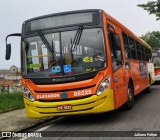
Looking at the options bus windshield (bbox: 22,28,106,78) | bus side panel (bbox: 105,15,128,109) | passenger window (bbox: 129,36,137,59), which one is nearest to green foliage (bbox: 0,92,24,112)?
bus windshield (bbox: 22,28,106,78)

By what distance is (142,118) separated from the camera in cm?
969

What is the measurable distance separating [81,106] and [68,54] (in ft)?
4.53

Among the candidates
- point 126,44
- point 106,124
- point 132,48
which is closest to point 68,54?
point 106,124

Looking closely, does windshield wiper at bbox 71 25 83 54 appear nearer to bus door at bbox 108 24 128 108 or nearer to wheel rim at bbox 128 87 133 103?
bus door at bbox 108 24 128 108

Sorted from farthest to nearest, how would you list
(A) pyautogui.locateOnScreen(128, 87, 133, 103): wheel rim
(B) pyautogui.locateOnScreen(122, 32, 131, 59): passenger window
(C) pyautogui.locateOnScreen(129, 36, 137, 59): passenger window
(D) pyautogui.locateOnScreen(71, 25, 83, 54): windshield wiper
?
(C) pyautogui.locateOnScreen(129, 36, 137, 59): passenger window → (B) pyautogui.locateOnScreen(122, 32, 131, 59): passenger window → (A) pyautogui.locateOnScreen(128, 87, 133, 103): wheel rim → (D) pyautogui.locateOnScreen(71, 25, 83, 54): windshield wiper

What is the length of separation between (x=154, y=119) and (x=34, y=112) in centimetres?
309

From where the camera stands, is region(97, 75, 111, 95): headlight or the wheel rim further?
the wheel rim

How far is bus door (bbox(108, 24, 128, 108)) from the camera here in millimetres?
9617

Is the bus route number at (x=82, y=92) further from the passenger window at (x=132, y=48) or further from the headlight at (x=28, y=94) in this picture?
the passenger window at (x=132, y=48)

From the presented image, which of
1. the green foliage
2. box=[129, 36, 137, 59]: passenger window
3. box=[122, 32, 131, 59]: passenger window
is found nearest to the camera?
box=[122, 32, 131, 59]: passenger window

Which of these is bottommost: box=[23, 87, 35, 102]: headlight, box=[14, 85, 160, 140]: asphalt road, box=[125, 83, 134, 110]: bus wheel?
box=[14, 85, 160, 140]: asphalt road

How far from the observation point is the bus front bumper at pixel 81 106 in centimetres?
879

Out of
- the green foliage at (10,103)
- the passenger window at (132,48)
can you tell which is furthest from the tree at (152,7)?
the passenger window at (132,48)

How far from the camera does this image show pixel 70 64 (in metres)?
9.15
